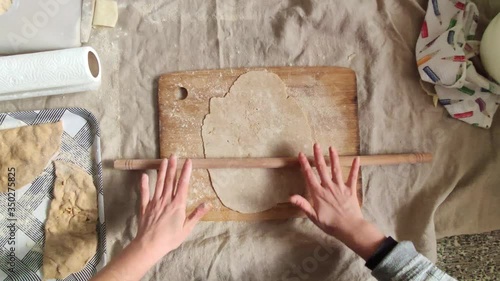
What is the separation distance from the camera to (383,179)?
41.9 inches

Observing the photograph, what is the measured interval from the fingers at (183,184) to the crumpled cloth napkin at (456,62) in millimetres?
526

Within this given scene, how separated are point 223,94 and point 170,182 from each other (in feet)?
0.73

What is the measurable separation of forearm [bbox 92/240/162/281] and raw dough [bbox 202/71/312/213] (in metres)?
0.19

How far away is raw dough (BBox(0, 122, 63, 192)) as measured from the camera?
3.47 feet

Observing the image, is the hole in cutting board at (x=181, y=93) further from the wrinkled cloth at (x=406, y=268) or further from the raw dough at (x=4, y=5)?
the wrinkled cloth at (x=406, y=268)

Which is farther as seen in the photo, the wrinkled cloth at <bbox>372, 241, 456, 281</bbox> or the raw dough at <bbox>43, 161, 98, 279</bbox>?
the raw dough at <bbox>43, 161, 98, 279</bbox>

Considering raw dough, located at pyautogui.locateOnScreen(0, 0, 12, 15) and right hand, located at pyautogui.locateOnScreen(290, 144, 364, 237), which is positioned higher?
raw dough, located at pyautogui.locateOnScreen(0, 0, 12, 15)

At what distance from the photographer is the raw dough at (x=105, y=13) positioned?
3.59 feet

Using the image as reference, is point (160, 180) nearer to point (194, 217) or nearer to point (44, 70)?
point (194, 217)

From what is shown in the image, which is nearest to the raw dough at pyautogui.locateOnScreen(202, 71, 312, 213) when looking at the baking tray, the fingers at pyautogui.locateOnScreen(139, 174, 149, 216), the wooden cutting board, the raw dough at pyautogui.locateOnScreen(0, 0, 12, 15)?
the wooden cutting board

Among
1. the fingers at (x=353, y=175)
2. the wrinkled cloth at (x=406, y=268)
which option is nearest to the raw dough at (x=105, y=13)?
the fingers at (x=353, y=175)

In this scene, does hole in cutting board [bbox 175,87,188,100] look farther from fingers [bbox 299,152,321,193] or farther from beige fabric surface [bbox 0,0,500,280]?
fingers [bbox 299,152,321,193]

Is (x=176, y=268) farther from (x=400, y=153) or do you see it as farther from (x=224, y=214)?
(x=400, y=153)

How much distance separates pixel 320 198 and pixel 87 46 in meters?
0.58
